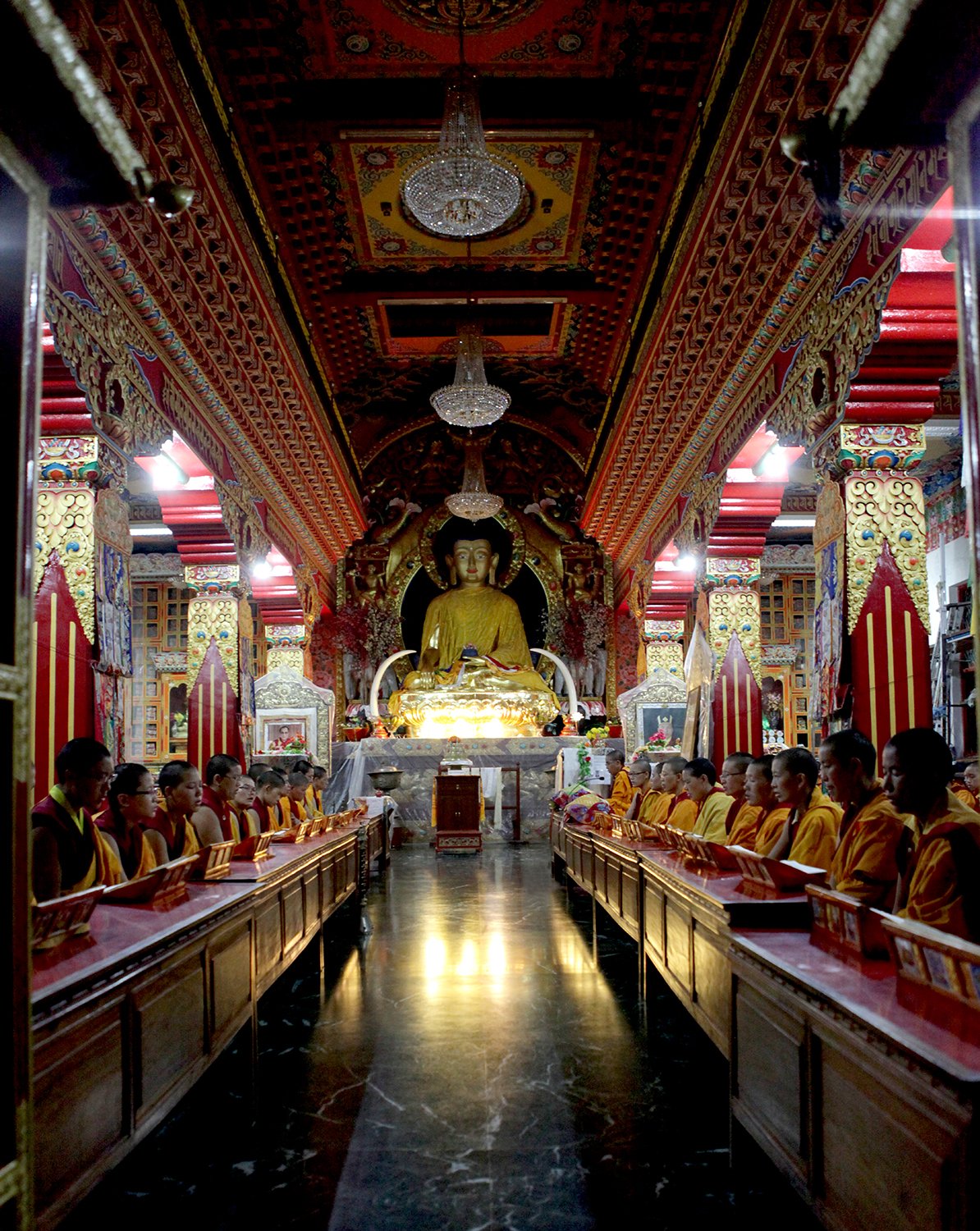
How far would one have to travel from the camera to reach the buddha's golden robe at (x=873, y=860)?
268cm

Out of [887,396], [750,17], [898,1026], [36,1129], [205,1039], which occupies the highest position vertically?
[750,17]

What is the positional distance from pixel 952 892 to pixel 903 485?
3.07m

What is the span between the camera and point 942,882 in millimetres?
2258

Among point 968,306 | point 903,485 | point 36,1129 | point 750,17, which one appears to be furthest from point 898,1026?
point 750,17

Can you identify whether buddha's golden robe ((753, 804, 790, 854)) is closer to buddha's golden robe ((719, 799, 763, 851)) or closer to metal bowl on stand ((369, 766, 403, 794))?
buddha's golden robe ((719, 799, 763, 851))

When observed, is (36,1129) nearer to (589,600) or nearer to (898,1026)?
(898,1026)

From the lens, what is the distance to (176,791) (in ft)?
14.1

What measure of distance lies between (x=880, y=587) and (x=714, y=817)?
57.2 inches

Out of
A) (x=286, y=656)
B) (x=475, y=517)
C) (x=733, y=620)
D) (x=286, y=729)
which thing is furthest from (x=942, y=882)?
(x=286, y=656)

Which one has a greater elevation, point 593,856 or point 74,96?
point 74,96

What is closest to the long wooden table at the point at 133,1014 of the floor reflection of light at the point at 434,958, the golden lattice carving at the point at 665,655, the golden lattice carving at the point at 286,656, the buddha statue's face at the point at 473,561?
the floor reflection of light at the point at 434,958

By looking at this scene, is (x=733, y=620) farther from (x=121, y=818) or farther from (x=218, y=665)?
(x=121, y=818)

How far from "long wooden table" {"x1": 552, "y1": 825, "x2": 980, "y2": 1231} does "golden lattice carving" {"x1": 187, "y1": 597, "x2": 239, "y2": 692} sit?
563cm

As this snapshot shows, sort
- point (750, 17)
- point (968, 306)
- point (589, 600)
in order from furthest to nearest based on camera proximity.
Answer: point (589, 600)
point (750, 17)
point (968, 306)
